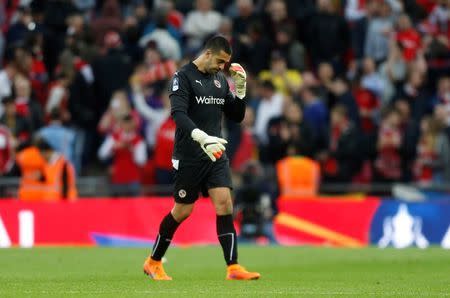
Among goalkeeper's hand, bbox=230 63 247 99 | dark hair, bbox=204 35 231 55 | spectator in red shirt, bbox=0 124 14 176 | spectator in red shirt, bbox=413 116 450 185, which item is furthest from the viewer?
spectator in red shirt, bbox=0 124 14 176

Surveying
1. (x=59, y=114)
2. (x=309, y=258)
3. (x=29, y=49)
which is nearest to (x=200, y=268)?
(x=309, y=258)

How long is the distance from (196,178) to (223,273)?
193 cm

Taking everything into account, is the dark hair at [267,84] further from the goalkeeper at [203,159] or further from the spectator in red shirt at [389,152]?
the goalkeeper at [203,159]

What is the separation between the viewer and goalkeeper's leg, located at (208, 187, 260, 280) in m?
13.6

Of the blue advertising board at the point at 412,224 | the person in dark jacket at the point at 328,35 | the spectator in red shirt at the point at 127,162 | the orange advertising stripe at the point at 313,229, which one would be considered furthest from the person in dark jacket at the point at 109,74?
the blue advertising board at the point at 412,224

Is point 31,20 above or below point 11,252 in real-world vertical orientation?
above

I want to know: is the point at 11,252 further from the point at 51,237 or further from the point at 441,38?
the point at 441,38

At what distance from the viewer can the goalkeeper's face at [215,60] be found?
44.6 feet

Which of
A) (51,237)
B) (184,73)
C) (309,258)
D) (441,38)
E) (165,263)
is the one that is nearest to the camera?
(184,73)

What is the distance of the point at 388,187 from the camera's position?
80.0ft

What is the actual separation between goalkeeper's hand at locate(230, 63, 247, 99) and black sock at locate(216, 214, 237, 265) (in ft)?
4.58

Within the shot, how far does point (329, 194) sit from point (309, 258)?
622 cm

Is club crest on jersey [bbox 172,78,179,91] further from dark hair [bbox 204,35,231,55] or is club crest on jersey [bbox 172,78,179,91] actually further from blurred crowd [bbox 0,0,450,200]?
blurred crowd [bbox 0,0,450,200]

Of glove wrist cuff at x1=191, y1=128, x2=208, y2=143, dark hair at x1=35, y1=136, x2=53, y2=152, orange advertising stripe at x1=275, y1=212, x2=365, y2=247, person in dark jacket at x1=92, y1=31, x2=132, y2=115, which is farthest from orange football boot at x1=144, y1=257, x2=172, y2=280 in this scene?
person in dark jacket at x1=92, y1=31, x2=132, y2=115
